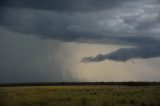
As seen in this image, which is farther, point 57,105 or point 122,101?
point 122,101

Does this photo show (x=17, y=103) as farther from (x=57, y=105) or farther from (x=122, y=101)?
(x=122, y=101)

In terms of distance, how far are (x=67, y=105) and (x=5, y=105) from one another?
5.57 m

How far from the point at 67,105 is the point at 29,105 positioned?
3.51m

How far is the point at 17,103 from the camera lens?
32.2m

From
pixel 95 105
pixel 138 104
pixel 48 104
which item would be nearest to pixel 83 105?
pixel 95 105

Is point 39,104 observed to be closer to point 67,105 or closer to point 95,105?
point 67,105

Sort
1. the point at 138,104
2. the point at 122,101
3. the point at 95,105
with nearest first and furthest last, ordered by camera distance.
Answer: the point at 95,105 < the point at 138,104 < the point at 122,101

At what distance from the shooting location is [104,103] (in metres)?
31.0

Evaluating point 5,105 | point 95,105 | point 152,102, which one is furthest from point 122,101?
Result: point 5,105

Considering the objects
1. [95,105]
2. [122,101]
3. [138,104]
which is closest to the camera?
[95,105]

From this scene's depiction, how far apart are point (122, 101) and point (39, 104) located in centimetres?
877

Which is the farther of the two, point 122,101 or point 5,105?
point 122,101

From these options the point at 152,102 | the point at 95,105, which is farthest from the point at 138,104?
the point at 95,105

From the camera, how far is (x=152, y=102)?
1284 inches
